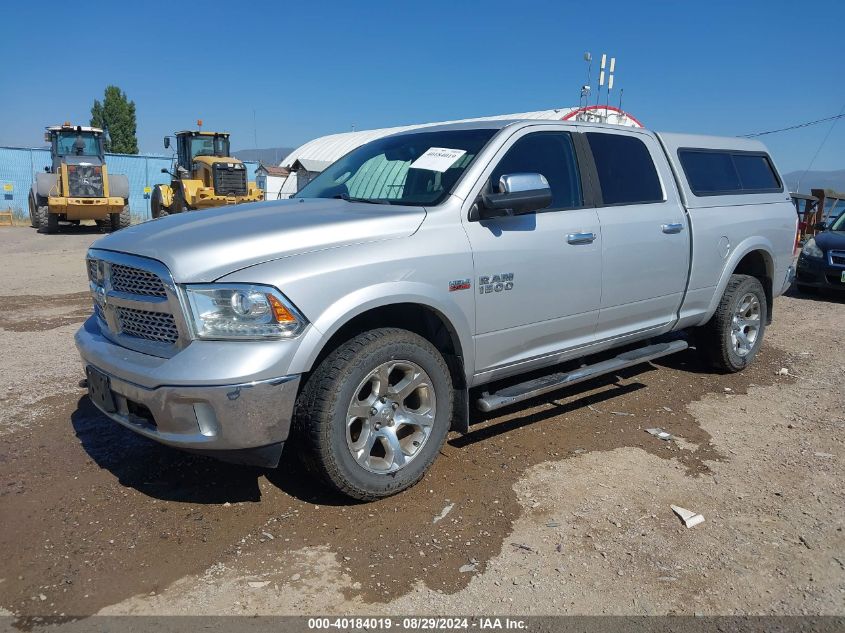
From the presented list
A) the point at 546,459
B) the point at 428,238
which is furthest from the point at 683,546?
the point at 428,238

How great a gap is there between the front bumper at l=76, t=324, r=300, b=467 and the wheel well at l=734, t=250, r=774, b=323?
4.51 m

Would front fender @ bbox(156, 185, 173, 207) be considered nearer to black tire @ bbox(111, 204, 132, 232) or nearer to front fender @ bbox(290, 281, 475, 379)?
black tire @ bbox(111, 204, 132, 232)

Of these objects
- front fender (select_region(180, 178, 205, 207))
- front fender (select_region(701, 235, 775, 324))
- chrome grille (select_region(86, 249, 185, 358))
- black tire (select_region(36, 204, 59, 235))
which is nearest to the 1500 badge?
chrome grille (select_region(86, 249, 185, 358))

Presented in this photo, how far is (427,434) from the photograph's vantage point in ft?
11.7

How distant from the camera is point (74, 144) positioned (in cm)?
2145

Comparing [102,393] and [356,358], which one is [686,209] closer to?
[356,358]

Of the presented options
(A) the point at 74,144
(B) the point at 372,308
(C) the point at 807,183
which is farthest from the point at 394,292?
(C) the point at 807,183

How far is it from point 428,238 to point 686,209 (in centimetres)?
251

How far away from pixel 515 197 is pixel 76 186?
2060 cm

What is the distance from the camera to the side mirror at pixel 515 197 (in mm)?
3605

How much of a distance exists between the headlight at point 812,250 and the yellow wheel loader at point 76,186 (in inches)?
739

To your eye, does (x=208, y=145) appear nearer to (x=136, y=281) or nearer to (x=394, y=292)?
(x=136, y=281)

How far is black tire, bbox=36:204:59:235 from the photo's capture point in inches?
814

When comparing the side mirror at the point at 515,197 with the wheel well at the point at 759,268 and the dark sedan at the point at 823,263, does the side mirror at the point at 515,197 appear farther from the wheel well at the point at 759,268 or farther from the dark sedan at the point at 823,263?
the dark sedan at the point at 823,263
